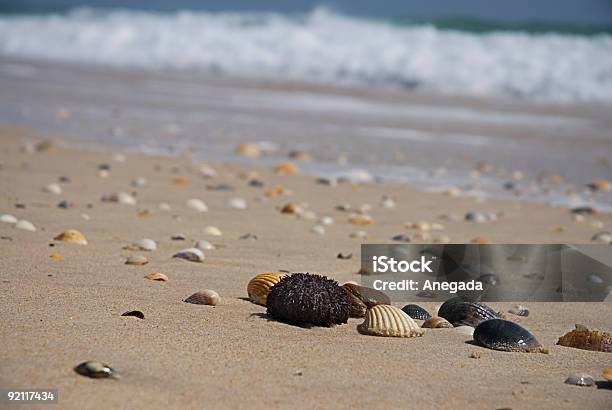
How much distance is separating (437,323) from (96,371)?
1263 millimetres

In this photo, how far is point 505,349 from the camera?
2.89m

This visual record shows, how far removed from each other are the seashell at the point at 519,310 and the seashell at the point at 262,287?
92cm

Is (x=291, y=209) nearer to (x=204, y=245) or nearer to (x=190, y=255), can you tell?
(x=204, y=245)

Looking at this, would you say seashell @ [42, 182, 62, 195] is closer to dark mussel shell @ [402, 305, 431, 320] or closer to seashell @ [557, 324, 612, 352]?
dark mussel shell @ [402, 305, 431, 320]

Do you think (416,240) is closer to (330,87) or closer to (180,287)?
(180,287)

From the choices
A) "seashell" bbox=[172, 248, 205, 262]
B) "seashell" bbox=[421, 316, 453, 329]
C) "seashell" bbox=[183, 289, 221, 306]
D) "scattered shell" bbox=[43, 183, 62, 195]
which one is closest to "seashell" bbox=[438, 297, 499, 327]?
"seashell" bbox=[421, 316, 453, 329]

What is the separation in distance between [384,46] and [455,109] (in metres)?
7.02

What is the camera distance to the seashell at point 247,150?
8.28 m

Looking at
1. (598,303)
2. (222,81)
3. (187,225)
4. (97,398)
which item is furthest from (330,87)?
(97,398)

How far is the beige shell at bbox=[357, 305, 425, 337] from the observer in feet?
9.71

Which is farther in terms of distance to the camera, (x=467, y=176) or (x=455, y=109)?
(x=455, y=109)

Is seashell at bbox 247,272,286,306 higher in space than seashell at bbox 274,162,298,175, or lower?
lower

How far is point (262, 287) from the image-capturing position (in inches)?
128

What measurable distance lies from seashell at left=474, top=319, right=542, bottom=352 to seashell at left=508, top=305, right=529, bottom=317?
0.53m
